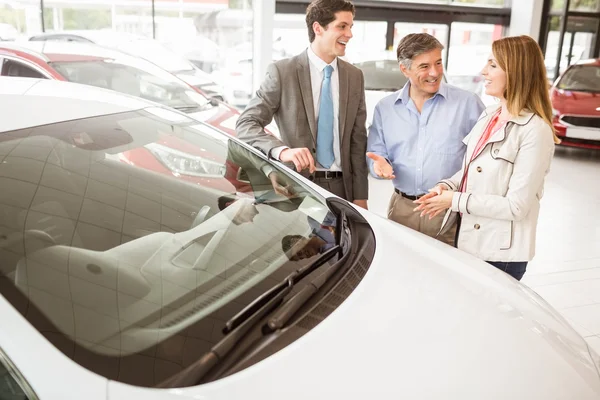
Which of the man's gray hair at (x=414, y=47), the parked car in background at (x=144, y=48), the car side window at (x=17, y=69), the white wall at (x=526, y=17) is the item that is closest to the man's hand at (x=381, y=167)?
the man's gray hair at (x=414, y=47)

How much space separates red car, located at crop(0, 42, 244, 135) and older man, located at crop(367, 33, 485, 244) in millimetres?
2141

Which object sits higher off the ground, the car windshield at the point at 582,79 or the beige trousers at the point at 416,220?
the car windshield at the point at 582,79

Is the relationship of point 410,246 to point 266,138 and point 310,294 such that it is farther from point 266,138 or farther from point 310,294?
point 266,138

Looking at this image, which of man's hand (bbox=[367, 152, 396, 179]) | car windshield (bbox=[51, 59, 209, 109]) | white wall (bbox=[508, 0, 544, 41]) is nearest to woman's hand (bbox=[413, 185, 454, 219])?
man's hand (bbox=[367, 152, 396, 179])

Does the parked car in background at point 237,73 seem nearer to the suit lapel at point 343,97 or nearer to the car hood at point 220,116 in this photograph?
the car hood at point 220,116

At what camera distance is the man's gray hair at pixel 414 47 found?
7.15ft

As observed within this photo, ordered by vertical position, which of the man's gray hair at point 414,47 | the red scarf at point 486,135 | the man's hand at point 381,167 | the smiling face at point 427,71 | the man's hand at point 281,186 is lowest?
the man's hand at point 381,167

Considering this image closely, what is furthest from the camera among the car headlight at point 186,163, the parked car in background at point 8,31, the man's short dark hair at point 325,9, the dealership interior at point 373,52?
the parked car in background at point 8,31

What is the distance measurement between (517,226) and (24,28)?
7.69 m

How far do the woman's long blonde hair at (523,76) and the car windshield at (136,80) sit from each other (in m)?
3.26

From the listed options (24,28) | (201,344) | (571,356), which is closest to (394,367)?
(201,344)

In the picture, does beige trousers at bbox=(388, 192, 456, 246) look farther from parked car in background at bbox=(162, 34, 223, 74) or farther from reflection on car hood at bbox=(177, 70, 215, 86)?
parked car in background at bbox=(162, 34, 223, 74)

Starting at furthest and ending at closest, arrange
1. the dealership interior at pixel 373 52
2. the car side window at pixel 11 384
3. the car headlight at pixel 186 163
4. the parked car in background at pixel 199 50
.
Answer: the parked car in background at pixel 199 50 < the dealership interior at pixel 373 52 < the car headlight at pixel 186 163 < the car side window at pixel 11 384

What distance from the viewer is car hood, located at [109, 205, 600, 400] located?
1.08 m
